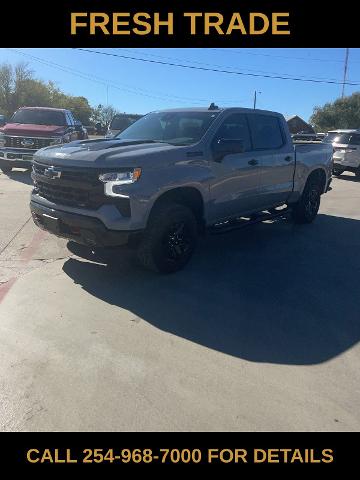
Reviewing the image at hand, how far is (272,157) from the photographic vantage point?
6402mm

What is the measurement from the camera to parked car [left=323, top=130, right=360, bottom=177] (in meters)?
16.0

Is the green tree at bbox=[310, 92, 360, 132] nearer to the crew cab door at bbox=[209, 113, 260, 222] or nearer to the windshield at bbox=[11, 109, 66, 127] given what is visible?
the windshield at bbox=[11, 109, 66, 127]

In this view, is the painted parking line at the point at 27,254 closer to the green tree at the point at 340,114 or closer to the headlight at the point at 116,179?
the headlight at the point at 116,179

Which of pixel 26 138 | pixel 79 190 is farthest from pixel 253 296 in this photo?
pixel 26 138

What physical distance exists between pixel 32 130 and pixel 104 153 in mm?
8943

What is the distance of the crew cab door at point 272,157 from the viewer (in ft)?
20.3

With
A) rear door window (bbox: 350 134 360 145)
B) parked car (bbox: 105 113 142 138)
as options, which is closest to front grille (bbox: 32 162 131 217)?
parked car (bbox: 105 113 142 138)

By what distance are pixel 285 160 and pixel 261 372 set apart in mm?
4396

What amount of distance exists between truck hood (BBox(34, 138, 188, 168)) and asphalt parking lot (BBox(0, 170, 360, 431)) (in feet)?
4.34

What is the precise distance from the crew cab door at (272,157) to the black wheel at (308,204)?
63 centimetres

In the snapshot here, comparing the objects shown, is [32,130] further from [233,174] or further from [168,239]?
[168,239]
